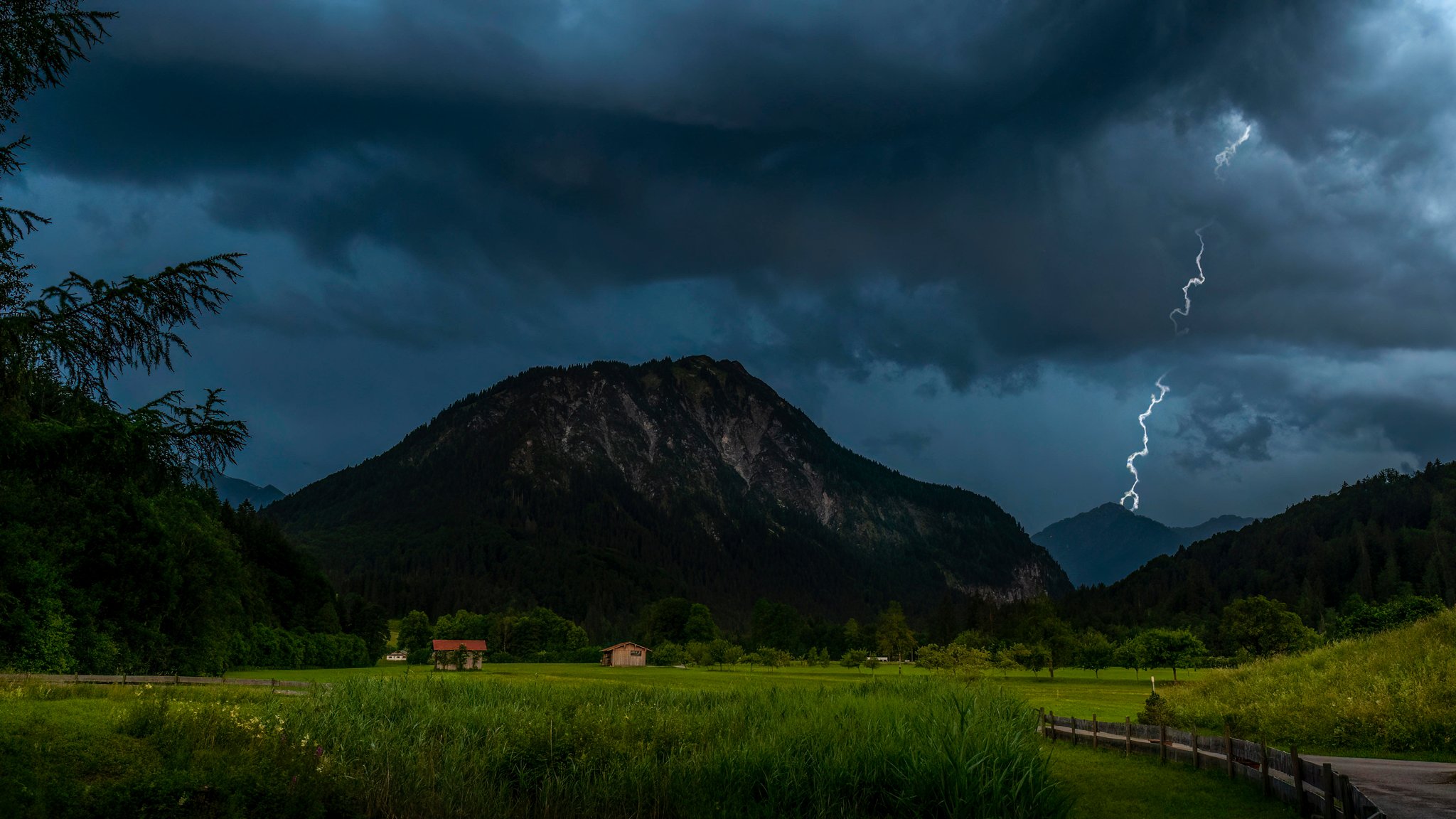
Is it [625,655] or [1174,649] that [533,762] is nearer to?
[1174,649]

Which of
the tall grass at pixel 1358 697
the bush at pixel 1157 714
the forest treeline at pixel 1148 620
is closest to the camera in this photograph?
the tall grass at pixel 1358 697

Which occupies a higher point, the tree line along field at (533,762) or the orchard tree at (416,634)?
the tree line along field at (533,762)

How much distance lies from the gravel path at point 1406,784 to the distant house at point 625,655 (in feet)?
416

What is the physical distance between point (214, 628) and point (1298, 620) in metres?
110

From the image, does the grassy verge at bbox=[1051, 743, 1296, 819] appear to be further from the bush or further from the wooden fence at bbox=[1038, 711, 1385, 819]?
the bush

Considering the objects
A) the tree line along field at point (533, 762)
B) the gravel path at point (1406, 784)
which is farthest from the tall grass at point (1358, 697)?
the tree line along field at point (533, 762)

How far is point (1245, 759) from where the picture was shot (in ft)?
85.2

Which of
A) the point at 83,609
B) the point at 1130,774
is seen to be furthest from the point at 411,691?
the point at 83,609

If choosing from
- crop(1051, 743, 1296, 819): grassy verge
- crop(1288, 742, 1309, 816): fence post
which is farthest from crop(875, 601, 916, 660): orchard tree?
crop(1288, 742, 1309, 816): fence post

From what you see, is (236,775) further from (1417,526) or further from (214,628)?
(1417,526)

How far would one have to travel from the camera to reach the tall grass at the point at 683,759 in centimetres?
1725

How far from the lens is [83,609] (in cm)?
5066

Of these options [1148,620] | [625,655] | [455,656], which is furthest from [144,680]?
[1148,620]

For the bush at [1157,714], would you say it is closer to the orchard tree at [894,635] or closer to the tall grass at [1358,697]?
the tall grass at [1358,697]
